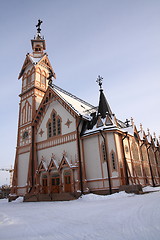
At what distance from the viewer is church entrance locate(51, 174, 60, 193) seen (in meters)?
23.4

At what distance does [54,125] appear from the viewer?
26.6 meters

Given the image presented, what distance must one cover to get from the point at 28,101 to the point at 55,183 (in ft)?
47.1

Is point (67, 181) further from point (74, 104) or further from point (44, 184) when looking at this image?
point (74, 104)

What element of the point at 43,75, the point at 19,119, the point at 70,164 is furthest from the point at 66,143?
the point at 43,75

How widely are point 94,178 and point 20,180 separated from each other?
12391 millimetres

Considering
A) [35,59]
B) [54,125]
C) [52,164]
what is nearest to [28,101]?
[54,125]

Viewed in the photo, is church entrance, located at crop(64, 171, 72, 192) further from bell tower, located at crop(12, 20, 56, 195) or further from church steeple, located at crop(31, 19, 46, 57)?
church steeple, located at crop(31, 19, 46, 57)

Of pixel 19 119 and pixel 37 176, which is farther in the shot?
pixel 19 119

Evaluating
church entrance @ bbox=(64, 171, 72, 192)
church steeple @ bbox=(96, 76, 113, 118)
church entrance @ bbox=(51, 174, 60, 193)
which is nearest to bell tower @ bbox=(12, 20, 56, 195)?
church entrance @ bbox=(51, 174, 60, 193)

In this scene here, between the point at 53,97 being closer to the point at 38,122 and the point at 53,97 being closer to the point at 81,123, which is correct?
the point at 38,122

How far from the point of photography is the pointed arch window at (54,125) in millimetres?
25766

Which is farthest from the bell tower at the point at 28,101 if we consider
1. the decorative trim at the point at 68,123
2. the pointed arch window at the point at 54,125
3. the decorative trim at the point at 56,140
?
the decorative trim at the point at 68,123

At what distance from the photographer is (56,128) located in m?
25.9

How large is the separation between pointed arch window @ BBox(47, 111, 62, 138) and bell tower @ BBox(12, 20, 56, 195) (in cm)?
310
